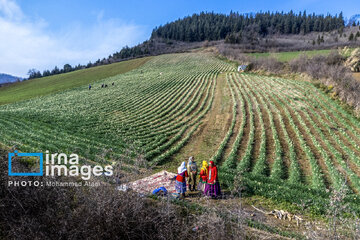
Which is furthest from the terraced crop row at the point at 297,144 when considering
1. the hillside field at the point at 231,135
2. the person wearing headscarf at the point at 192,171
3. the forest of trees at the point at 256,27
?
the forest of trees at the point at 256,27

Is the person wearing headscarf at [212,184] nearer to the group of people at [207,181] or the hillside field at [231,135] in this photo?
the group of people at [207,181]

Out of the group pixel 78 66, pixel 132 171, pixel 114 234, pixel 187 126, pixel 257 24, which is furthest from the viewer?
pixel 257 24

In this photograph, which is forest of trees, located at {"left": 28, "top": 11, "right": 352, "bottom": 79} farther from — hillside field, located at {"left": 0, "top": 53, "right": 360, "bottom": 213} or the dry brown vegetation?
the dry brown vegetation

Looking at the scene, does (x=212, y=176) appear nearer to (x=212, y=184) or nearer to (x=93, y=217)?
(x=212, y=184)

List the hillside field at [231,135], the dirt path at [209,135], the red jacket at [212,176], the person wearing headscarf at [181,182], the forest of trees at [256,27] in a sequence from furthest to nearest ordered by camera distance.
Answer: the forest of trees at [256,27] < the dirt path at [209,135] < the hillside field at [231,135] < the person wearing headscarf at [181,182] < the red jacket at [212,176]

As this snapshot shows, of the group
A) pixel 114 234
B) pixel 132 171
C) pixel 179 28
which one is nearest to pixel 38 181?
pixel 114 234

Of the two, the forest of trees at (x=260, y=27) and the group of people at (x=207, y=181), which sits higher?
the forest of trees at (x=260, y=27)

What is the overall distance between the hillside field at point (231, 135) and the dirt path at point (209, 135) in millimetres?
76

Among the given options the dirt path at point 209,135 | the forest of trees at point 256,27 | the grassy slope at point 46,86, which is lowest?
A: the dirt path at point 209,135

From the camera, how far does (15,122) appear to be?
21703 millimetres

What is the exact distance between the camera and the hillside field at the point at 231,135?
12.0 meters

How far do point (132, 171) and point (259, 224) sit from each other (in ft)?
23.5

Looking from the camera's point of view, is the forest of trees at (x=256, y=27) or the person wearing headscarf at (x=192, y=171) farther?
the forest of trees at (x=256, y=27)

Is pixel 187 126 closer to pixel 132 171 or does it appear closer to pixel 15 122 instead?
pixel 132 171
